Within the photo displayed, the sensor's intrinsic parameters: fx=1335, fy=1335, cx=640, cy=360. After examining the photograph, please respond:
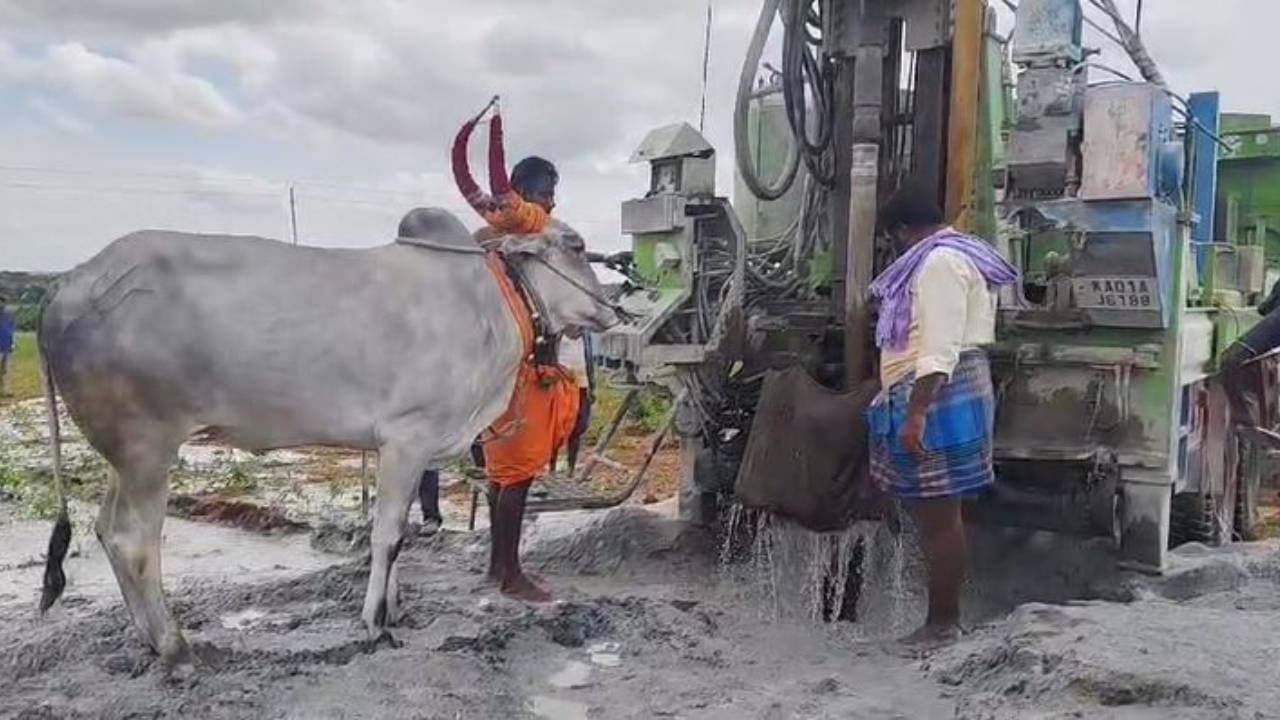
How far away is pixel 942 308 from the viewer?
14.6 feet

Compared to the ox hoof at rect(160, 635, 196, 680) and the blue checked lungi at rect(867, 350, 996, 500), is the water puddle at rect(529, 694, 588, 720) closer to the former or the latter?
the ox hoof at rect(160, 635, 196, 680)

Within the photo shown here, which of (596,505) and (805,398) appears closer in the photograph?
(805,398)

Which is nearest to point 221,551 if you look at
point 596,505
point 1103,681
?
point 596,505

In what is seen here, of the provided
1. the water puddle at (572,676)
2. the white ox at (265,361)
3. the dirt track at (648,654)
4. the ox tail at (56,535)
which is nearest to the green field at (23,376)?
the dirt track at (648,654)

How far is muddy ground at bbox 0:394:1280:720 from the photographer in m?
3.98

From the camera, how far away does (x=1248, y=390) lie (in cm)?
665

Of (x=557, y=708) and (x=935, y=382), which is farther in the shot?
(x=935, y=382)

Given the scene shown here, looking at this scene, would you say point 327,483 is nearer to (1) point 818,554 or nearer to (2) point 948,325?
(1) point 818,554

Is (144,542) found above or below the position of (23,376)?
above

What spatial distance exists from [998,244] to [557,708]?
8.66 ft

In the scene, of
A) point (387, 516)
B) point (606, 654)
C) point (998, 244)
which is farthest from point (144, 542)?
point (998, 244)

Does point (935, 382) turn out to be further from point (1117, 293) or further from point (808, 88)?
point (808, 88)

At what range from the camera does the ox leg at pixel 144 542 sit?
4316 mm

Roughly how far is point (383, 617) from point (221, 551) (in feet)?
10.0
